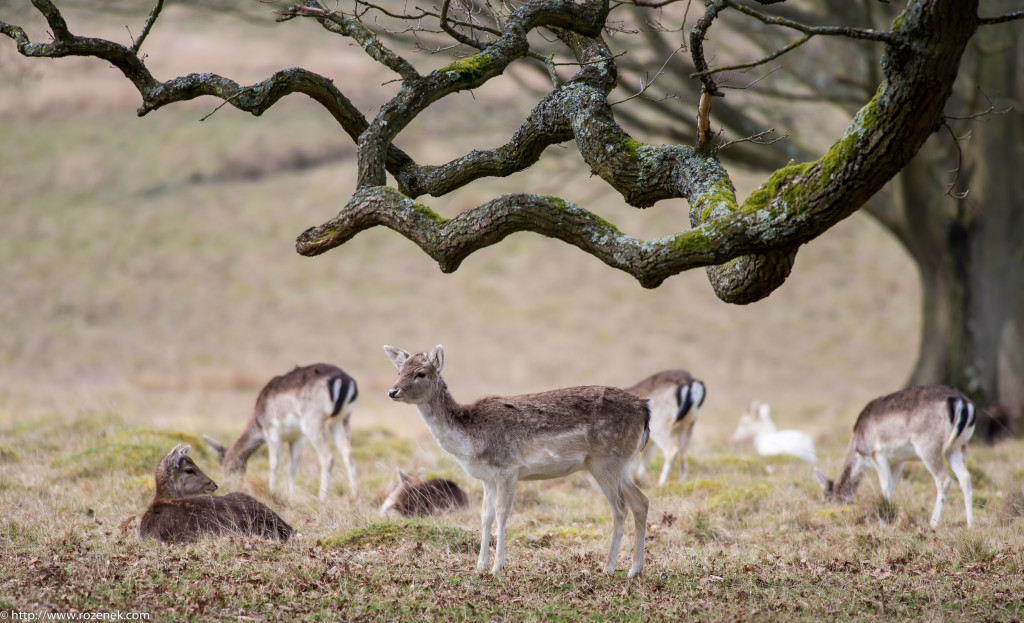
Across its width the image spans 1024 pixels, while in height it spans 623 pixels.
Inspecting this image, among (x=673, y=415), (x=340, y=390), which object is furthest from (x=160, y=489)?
(x=673, y=415)

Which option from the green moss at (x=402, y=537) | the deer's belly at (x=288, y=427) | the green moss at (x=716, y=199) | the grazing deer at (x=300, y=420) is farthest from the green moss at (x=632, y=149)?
the deer's belly at (x=288, y=427)

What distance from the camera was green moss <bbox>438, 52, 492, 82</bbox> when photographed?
792cm

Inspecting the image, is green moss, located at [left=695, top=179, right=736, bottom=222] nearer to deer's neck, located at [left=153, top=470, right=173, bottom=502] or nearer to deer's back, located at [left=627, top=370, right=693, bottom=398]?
deer's neck, located at [left=153, top=470, right=173, bottom=502]

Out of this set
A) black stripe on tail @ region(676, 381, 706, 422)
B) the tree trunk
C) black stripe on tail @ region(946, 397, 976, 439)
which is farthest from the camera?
the tree trunk

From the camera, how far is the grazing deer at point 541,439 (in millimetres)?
7293

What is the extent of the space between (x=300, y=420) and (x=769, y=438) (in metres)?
6.82

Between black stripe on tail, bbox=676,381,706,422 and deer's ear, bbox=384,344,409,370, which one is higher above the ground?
black stripe on tail, bbox=676,381,706,422

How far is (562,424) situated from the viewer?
24.2ft

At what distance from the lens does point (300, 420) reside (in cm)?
1101

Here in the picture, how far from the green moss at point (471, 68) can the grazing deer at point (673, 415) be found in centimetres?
519

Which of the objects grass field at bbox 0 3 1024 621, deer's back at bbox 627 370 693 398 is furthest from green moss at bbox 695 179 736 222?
deer's back at bbox 627 370 693 398

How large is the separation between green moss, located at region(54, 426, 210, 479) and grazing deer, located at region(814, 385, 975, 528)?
23.8ft

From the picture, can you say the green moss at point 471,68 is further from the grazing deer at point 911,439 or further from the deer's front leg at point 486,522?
the grazing deer at point 911,439

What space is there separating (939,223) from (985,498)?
6800 millimetres
